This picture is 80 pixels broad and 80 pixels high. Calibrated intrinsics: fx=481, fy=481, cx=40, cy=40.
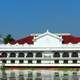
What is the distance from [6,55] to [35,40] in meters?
5.38

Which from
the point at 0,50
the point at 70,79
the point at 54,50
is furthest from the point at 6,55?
the point at 70,79

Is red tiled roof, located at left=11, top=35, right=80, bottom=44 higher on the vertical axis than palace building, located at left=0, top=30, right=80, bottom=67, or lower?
higher

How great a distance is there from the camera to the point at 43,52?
255 ft

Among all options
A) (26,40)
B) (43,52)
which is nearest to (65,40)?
(43,52)

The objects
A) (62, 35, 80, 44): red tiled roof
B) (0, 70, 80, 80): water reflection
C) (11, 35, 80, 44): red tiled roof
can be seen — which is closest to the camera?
(0, 70, 80, 80): water reflection

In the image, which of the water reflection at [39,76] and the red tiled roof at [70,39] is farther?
the red tiled roof at [70,39]

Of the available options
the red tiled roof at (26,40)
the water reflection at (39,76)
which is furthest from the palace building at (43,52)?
the water reflection at (39,76)

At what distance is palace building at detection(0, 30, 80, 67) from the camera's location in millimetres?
76250

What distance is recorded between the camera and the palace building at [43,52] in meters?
76.2

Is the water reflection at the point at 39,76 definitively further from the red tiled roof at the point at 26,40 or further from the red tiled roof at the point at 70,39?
the red tiled roof at the point at 26,40

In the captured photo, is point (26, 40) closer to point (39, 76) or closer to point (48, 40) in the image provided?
point (48, 40)

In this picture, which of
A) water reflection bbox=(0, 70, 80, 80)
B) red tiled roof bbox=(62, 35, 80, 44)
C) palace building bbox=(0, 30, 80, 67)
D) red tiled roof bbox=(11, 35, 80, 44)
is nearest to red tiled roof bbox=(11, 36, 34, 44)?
red tiled roof bbox=(11, 35, 80, 44)

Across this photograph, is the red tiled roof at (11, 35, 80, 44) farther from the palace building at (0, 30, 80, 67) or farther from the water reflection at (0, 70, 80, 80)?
the water reflection at (0, 70, 80, 80)

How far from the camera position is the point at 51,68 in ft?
249
